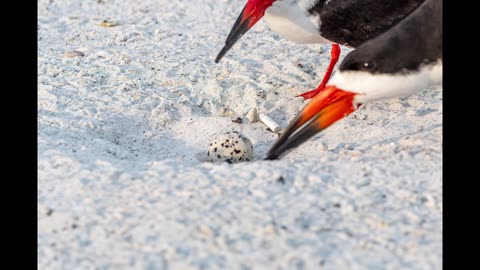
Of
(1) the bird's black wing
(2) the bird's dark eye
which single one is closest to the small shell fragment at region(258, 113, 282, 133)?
(1) the bird's black wing

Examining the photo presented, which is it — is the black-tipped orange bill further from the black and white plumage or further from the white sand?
the black and white plumage

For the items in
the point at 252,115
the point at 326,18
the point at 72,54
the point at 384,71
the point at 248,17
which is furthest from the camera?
the point at 72,54

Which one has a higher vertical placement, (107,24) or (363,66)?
(363,66)

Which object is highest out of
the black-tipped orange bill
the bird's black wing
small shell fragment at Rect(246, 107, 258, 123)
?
the bird's black wing

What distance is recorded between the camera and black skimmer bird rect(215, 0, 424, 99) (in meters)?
3.54

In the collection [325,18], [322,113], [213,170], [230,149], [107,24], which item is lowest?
[107,24]

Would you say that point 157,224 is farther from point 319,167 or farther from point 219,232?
point 319,167

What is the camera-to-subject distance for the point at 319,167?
281 centimetres

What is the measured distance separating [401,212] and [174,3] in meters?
3.51

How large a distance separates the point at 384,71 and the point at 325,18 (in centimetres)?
106

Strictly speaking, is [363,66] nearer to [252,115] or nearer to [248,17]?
[248,17]

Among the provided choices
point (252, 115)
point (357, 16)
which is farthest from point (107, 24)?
point (357, 16)

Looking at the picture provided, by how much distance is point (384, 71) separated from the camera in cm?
273

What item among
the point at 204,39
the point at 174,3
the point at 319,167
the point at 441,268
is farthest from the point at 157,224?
the point at 174,3
